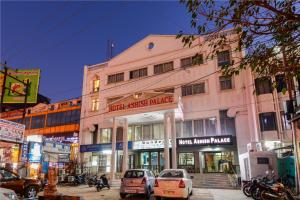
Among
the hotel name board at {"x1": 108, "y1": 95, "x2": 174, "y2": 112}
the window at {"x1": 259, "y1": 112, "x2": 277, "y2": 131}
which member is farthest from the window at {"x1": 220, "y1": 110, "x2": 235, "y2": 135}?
the hotel name board at {"x1": 108, "y1": 95, "x2": 174, "y2": 112}

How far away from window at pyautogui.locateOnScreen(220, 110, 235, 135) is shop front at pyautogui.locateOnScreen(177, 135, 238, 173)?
88cm

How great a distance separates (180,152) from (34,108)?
31576 mm

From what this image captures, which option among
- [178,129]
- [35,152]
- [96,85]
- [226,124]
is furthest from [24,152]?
[226,124]

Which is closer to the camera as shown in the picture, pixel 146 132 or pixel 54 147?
pixel 54 147

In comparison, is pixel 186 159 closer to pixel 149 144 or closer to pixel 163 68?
pixel 149 144

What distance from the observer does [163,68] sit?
27219 mm

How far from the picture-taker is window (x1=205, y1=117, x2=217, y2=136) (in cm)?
2316

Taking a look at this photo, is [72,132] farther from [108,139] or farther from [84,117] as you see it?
[108,139]

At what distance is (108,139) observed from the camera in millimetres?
28031

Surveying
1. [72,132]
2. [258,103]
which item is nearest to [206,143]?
[258,103]

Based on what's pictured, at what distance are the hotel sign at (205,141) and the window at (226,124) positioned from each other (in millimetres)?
1579

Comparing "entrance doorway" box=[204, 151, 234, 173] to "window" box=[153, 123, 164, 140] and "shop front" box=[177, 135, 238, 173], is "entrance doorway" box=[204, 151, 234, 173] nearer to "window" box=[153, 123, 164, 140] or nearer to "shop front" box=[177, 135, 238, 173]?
"shop front" box=[177, 135, 238, 173]

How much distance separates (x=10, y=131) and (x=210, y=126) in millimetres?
16752

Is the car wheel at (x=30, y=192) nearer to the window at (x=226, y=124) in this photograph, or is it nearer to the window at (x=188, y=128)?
the window at (x=188, y=128)
